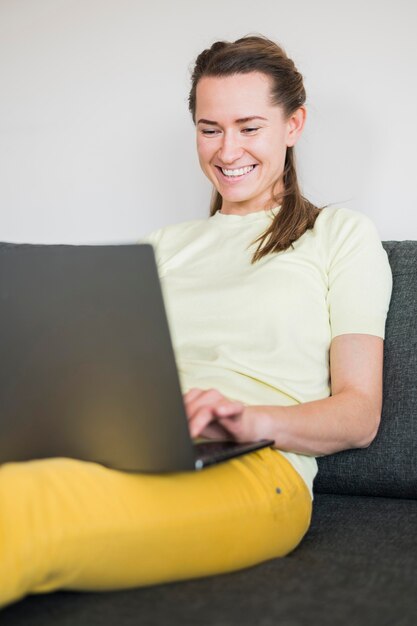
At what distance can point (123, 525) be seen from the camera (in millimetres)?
1112

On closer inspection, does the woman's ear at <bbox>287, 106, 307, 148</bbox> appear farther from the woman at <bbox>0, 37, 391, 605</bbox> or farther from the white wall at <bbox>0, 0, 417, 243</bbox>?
the white wall at <bbox>0, 0, 417, 243</bbox>

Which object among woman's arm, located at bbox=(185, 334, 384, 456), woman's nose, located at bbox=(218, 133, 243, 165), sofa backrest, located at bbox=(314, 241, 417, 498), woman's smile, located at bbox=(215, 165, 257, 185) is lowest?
sofa backrest, located at bbox=(314, 241, 417, 498)

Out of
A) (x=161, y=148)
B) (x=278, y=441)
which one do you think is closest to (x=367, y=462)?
(x=278, y=441)

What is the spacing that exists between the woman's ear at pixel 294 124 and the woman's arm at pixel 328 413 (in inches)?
19.5

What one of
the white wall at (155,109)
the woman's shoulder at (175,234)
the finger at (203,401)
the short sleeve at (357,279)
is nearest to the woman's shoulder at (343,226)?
the short sleeve at (357,279)

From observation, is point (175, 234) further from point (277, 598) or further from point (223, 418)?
point (277, 598)

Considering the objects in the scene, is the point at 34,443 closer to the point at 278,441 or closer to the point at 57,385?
the point at 57,385

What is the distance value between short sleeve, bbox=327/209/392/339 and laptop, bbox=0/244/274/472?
46cm

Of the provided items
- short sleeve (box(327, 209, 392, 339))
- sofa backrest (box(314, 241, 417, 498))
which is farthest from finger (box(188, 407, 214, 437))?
sofa backrest (box(314, 241, 417, 498))

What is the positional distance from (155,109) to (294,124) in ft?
2.02

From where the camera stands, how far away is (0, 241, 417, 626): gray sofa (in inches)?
41.6

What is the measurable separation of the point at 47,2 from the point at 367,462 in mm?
1604

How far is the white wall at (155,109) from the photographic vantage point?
2.09 meters

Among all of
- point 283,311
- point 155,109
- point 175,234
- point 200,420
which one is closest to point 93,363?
point 200,420
